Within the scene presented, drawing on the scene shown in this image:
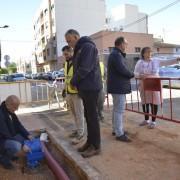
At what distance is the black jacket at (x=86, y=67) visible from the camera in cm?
412

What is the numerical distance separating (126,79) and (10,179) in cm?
242

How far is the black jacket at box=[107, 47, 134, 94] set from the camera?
4932mm

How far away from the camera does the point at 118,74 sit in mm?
5004

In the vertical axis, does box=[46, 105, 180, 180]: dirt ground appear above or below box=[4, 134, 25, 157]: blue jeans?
below

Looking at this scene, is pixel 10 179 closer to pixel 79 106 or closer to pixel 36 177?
pixel 36 177

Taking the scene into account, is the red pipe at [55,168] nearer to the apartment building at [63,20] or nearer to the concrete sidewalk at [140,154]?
the concrete sidewalk at [140,154]

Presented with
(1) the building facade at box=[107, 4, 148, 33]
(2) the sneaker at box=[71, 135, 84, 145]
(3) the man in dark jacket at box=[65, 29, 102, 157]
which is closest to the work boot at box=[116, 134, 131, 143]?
(2) the sneaker at box=[71, 135, 84, 145]

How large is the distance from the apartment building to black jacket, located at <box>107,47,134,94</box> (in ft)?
162

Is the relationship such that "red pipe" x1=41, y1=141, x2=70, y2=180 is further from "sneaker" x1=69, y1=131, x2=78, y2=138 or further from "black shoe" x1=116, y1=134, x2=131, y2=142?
"black shoe" x1=116, y1=134, x2=131, y2=142

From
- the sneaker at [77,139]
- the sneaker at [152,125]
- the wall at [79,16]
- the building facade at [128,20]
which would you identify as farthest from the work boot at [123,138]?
the building facade at [128,20]

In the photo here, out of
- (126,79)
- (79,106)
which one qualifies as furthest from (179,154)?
(79,106)

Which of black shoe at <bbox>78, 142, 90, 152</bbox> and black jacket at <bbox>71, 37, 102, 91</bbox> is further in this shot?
black shoe at <bbox>78, 142, 90, 152</bbox>

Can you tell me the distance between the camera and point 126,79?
16.5 feet

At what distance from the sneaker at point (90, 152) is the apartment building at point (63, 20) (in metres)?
50.0
